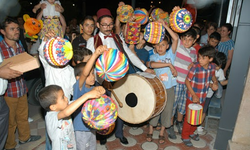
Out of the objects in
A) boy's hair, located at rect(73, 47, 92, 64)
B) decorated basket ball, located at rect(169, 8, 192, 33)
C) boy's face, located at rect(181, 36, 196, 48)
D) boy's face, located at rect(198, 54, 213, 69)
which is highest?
decorated basket ball, located at rect(169, 8, 192, 33)

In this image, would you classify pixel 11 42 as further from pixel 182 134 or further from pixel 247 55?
pixel 247 55

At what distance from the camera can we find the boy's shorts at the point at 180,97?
333cm

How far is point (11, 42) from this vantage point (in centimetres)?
292

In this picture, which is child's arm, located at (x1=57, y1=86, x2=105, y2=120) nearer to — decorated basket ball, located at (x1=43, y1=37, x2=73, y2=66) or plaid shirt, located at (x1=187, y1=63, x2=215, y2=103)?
decorated basket ball, located at (x1=43, y1=37, x2=73, y2=66)

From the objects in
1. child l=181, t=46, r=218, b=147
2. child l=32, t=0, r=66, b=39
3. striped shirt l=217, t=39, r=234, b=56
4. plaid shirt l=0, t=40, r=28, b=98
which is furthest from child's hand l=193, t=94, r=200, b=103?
child l=32, t=0, r=66, b=39

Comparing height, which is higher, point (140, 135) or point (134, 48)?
point (134, 48)

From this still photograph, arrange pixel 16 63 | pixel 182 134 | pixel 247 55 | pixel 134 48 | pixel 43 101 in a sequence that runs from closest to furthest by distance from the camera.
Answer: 1. pixel 43 101
2. pixel 16 63
3. pixel 247 55
4. pixel 182 134
5. pixel 134 48

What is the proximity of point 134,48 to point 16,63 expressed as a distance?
7.01ft

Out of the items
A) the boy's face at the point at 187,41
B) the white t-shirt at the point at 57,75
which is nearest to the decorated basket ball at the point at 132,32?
the boy's face at the point at 187,41

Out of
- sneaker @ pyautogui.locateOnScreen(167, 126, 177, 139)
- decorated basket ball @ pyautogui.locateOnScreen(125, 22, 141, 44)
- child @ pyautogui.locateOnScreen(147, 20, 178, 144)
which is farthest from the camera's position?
sneaker @ pyautogui.locateOnScreen(167, 126, 177, 139)

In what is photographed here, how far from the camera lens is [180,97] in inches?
135

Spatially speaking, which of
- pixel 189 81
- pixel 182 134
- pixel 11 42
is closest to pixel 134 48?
pixel 189 81

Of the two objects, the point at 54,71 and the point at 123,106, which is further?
the point at 123,106

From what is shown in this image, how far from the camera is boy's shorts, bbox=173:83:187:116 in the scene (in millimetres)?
3334
